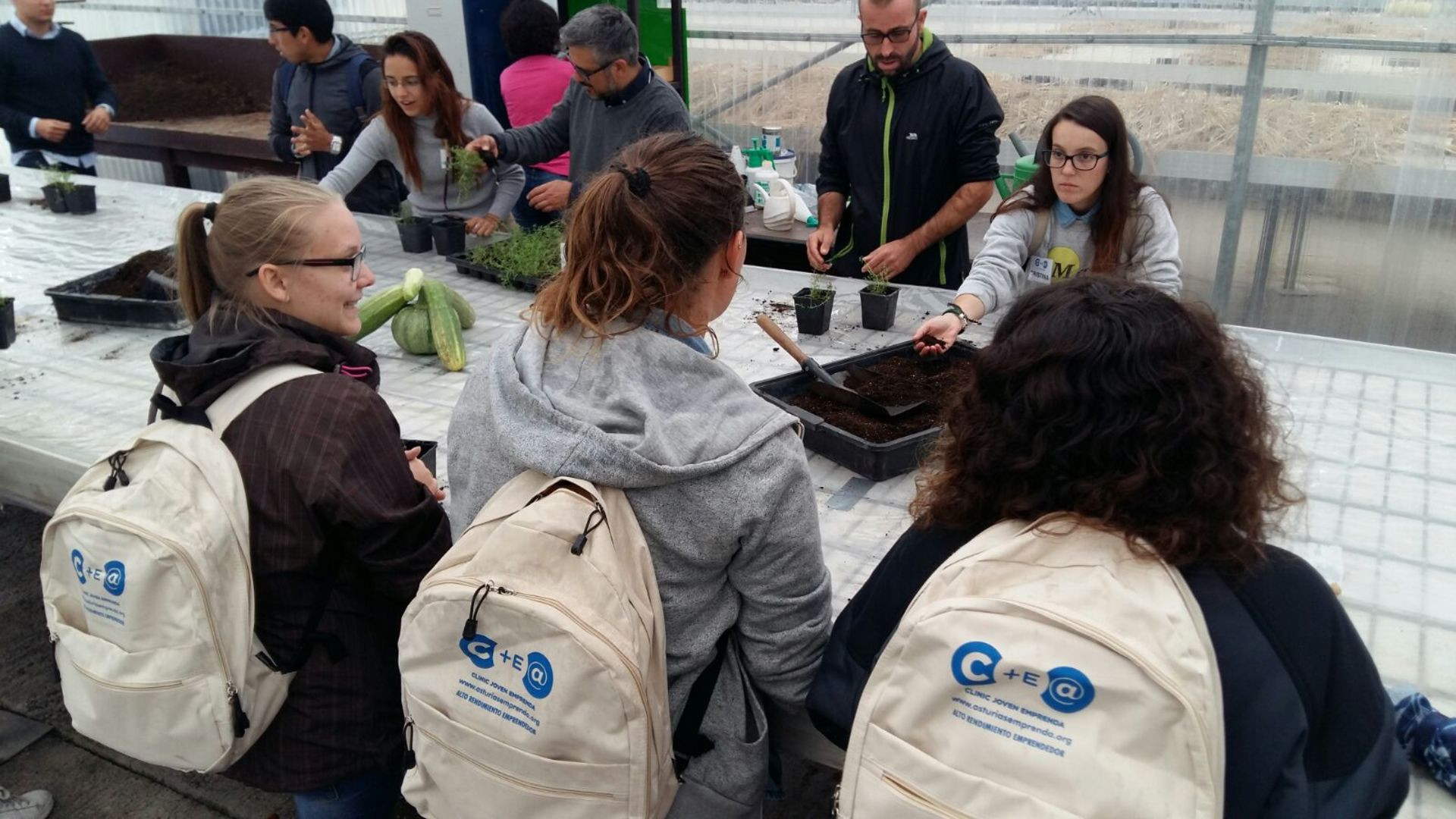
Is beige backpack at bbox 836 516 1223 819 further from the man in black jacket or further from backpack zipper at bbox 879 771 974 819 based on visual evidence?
the man in black jacket

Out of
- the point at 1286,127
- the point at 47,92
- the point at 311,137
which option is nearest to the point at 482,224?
the point at 311,137

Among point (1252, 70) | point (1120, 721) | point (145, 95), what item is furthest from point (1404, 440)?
point (145, 95)

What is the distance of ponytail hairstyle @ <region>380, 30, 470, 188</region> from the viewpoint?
370cm

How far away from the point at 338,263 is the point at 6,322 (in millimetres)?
1878

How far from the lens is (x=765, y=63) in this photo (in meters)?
6.97

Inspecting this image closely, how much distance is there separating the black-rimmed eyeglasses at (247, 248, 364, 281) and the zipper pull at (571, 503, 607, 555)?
0.87 metres

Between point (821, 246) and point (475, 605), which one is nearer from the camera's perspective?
point (475, 605)

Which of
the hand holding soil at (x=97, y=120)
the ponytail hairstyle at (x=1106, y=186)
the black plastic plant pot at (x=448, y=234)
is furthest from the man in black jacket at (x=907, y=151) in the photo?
the hand holding soil at (x=97, y=120)

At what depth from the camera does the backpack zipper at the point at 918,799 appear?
41.6 inches

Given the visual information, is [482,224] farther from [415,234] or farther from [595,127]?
[595,127]

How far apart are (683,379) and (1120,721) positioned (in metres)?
0.68

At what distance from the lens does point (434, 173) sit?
13.1 feet

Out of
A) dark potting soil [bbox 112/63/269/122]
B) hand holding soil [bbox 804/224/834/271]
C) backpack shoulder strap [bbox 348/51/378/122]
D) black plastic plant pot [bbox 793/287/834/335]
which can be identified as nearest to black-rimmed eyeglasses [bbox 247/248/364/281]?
black plastic plant pot [bbox 793/287/834/335]

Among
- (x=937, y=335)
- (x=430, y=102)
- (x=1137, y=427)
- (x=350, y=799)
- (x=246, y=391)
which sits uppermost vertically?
(x=430, y=102)
